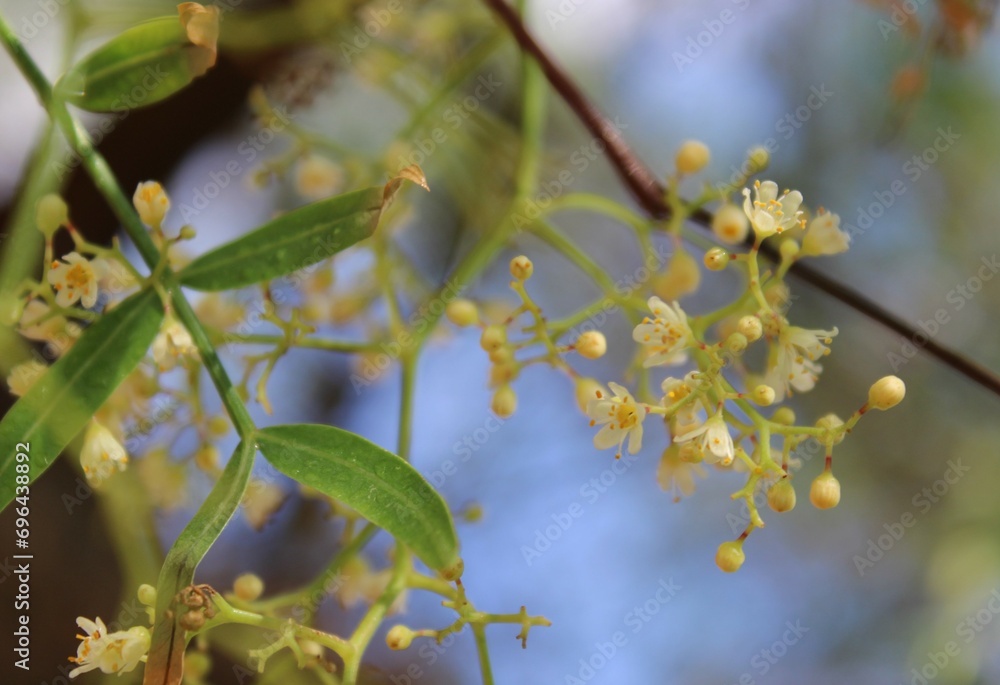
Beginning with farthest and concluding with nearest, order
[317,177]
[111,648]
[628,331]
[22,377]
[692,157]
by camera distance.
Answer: [628,331] < [317,177] < [692,157] < [22,377] < [111,648]

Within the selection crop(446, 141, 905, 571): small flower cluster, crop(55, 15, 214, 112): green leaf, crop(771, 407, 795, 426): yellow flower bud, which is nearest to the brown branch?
crop(446, 141, 905, 571): small flower cluster

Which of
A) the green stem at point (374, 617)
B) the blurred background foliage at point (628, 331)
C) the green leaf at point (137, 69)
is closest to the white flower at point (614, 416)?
the green stem at point (374, 617)

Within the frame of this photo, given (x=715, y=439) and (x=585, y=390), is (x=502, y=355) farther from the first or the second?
(x=715, y=439)

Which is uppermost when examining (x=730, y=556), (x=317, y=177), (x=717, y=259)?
(x=317, y=177)

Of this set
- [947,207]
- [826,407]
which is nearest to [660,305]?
[826,407]

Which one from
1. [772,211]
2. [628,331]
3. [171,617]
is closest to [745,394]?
[772,211]

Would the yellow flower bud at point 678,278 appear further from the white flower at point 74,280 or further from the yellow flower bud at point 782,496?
the white flower at point 74,280
